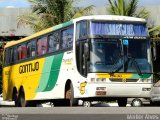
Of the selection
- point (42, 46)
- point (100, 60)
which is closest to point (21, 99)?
point (42, 46)

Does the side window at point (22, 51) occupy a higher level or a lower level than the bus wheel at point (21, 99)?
higher

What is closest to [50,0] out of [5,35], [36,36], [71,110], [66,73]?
[5,35]

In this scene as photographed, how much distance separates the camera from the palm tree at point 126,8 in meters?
31.4

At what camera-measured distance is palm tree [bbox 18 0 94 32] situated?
31.6m

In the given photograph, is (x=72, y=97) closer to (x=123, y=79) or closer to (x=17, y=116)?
(x=123, y=79)

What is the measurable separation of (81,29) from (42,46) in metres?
3.32

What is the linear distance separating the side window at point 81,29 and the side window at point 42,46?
9.15 feet

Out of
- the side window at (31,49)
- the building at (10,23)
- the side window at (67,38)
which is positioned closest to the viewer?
the side window at (67,38)

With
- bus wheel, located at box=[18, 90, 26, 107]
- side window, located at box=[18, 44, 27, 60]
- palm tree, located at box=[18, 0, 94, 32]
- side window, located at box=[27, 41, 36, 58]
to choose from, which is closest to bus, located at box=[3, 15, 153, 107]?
side window, located at box=[27, 41, 36, 58]

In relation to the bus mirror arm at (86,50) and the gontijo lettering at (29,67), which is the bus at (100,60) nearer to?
the bus mirror arm at (86,50)

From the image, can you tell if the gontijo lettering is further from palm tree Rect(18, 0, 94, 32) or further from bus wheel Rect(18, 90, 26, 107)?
palm tree Rect(18, 0, 94, 32)

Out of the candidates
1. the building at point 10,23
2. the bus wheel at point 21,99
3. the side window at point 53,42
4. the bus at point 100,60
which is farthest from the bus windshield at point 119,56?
the building at point 10,23

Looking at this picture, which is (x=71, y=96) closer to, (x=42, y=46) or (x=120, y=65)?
(x=120, y=65)

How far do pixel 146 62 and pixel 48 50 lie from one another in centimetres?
429
